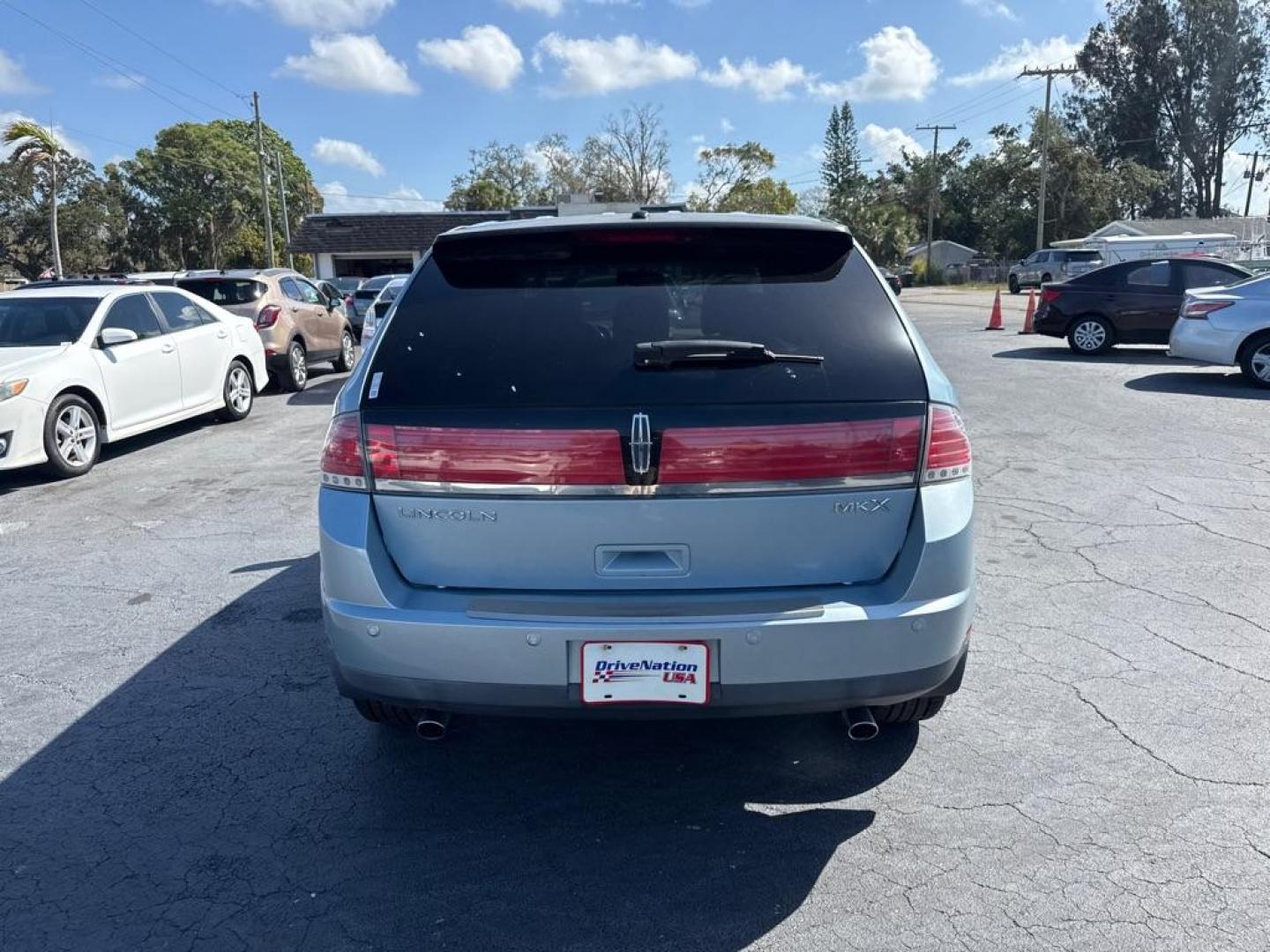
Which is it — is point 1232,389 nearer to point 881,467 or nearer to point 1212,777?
point 1212,777

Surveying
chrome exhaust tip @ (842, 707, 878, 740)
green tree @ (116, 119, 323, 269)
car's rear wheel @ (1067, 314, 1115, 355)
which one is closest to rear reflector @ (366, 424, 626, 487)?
chrome exhaust tip @ (842, 707, 878, 740)

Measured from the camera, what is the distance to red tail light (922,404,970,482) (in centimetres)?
281

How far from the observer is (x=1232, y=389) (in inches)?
460

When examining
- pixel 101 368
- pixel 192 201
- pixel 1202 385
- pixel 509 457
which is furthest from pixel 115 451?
pixel 192 201

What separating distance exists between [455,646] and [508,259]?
1261mm

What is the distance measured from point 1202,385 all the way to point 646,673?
38.9 ft

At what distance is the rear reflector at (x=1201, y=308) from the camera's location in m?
11.9

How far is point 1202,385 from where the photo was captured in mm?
12078

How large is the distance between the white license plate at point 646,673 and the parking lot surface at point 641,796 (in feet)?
1.88

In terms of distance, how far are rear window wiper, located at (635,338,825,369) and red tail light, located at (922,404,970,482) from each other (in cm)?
40

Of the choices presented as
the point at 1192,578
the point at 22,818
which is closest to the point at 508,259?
the point at 22,818

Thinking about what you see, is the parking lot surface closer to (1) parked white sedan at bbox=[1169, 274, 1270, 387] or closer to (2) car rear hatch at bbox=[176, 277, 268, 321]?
(1) parked white sedan at bbox=[1169, 274, 1270, 387]

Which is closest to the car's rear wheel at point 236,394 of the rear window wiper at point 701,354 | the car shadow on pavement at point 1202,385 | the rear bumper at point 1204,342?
the rear window wiper at point 701,354

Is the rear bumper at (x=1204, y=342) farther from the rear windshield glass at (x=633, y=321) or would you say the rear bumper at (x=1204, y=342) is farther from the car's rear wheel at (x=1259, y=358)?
the rear windshield glass at (x=633, y=321)
